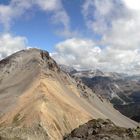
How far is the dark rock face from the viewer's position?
101312 mm

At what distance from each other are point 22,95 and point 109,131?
50561mm

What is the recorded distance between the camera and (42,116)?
118 m

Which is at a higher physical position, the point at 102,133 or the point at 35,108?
the point at 35,108

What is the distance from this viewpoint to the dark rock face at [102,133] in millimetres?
101312

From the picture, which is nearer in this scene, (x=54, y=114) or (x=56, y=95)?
(x=54, y=114)

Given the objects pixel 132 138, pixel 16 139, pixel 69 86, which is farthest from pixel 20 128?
pixel 69 86

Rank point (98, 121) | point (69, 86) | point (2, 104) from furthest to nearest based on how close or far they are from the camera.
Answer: point (69, 86), point (2, 104), point (98, 121)

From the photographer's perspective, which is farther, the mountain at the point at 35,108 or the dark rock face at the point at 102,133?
the mountain at the point at 35,108

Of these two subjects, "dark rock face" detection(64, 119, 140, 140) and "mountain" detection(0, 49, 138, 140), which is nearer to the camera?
"dark rock face" detection(64, 119, 140, 140)

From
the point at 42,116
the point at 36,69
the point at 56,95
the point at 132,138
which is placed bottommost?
the point at 132,138

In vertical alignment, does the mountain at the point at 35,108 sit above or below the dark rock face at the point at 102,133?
above

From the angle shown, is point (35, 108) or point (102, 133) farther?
point (35, 108)

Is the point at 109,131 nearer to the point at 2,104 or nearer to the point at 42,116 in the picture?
the point at 42,116

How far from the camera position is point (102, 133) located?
105500 mm
